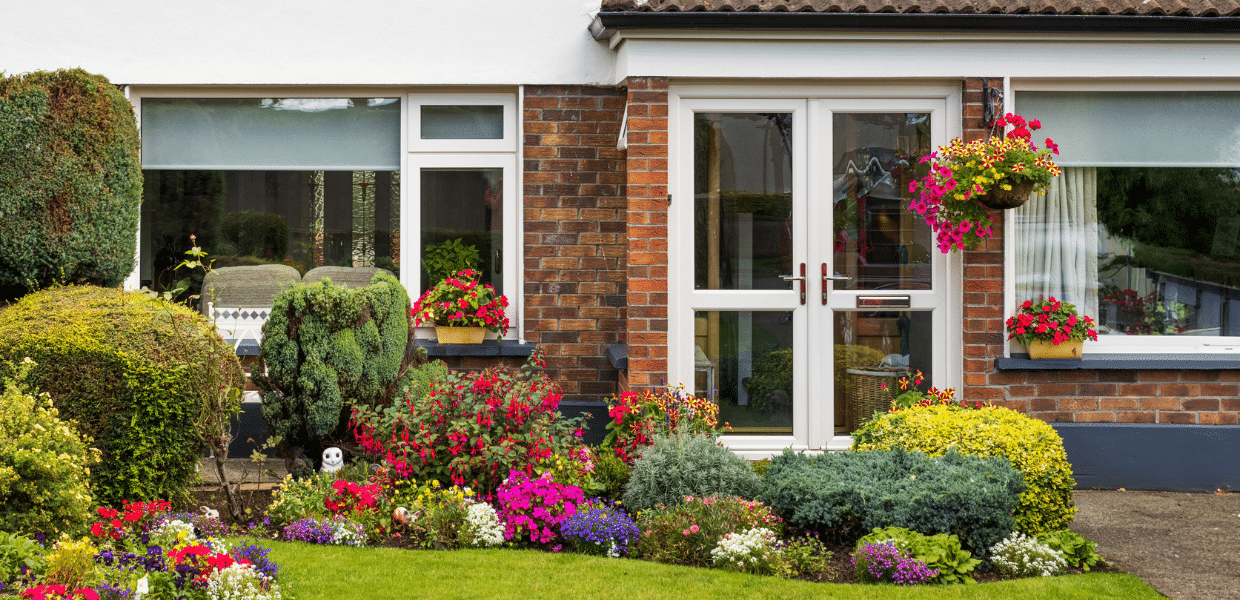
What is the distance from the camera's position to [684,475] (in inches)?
227

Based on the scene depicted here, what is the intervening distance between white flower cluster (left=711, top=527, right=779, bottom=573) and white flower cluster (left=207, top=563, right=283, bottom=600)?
6.74 ft

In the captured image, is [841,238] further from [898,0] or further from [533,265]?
[533,265]

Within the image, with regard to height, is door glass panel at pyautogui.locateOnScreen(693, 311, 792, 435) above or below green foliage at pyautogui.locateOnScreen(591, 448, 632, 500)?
above

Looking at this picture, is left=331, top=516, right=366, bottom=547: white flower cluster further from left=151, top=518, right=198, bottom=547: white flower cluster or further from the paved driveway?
the paved driveway

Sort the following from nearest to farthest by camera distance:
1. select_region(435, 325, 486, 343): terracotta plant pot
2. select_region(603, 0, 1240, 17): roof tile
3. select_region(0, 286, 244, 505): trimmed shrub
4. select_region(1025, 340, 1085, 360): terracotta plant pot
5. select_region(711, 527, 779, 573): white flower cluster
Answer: select_region(711, 527, 779, 573): white flower cluster
select_region(0, 286, 244, 505): trimmed shrub
select_region(603, 0, 1240, 17): roof tile
select_region(1025, 340, 1085, 360): terracotta plant pot
select_region(435, 325, 486, 343): terracotta plant pot

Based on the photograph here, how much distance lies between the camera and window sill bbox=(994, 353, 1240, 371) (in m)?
6.95

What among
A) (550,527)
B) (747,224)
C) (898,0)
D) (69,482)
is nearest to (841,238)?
(747,224)

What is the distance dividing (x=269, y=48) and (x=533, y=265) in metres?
2.41

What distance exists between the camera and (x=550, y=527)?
548 cm

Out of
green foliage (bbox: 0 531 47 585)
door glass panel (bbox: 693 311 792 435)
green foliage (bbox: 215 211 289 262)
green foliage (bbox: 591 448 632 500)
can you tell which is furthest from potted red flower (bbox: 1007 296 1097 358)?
green foliage (bbox: 0 531 47 585)

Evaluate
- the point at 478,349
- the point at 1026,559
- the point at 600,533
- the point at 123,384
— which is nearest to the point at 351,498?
the point at 123,384

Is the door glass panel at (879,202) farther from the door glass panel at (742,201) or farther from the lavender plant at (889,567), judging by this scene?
the lavender plant at (889,567)

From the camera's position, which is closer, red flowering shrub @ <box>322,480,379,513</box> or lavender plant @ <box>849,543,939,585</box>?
lavender plant @ <box>849,543,939,585</box>


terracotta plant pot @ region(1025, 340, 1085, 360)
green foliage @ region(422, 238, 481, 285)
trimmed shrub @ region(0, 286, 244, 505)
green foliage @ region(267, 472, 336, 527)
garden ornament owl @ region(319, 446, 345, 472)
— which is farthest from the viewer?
green foliage @ region(422, 238, 481, 285)
